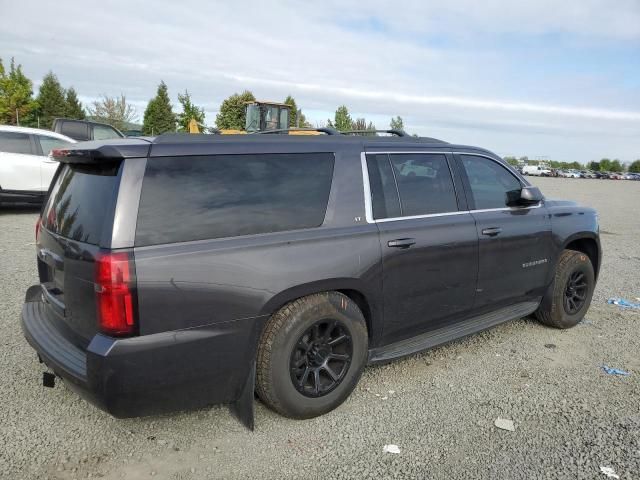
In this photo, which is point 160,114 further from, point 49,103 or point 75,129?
point 75,129

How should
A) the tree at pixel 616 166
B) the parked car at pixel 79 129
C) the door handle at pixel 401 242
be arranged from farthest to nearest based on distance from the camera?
the tree at pixel 616 166 → the parked car at pixel 79 129 → the door handle at pixel 401 242

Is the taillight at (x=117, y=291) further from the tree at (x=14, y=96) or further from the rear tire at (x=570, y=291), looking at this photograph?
the tree at (x=14, y=96)

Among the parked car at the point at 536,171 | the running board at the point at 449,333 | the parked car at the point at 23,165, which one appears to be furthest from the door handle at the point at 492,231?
the parked car at the point at 536,171

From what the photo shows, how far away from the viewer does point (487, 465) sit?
111 inches

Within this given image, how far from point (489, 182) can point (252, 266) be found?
2500 mm

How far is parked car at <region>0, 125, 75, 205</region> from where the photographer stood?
1047 cm

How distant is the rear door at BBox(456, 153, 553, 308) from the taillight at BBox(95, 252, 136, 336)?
2.64 metres

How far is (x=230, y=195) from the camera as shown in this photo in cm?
290

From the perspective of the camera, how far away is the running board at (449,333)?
11.7 ft

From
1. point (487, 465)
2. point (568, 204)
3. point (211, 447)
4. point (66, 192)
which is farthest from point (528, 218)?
point (66, 192)

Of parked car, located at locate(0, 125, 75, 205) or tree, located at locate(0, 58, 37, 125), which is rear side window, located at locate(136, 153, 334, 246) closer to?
parked car, located at locate(0, 125, 75, 205)

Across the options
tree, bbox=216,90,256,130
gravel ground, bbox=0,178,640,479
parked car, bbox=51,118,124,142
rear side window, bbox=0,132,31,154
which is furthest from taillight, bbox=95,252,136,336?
tree, bbox=216,90,256,130

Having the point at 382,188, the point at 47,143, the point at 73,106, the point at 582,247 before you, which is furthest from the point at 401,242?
the point at 73,106

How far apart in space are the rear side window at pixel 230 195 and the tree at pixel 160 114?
43.8 m
